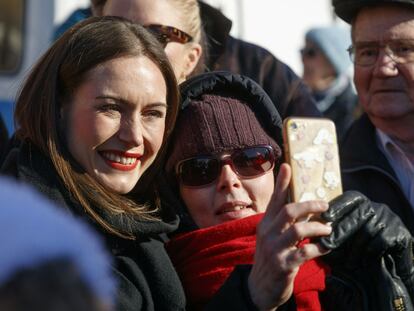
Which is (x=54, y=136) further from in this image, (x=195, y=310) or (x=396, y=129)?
(x=396, y=129)

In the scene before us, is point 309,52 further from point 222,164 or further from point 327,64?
point 222,164

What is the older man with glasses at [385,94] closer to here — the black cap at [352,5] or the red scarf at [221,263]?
the black cap at [352,5]

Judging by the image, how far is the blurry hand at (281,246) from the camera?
1.90 metres

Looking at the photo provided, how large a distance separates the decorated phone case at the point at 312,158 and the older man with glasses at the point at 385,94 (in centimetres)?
116

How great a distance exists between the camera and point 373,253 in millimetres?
2291

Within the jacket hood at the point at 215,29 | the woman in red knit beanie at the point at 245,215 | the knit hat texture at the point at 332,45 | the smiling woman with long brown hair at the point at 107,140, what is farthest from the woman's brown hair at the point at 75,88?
the knit hat texture at the point at 332,45

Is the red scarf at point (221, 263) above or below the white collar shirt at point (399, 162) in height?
above

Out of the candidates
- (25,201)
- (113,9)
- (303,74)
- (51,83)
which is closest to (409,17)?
(113,9)

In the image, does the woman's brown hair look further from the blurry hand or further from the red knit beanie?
the blurry hand

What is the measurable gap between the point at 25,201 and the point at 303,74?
6.05m

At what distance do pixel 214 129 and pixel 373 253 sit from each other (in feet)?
1.88

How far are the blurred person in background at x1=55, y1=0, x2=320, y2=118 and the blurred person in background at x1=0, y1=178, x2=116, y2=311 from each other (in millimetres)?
2163

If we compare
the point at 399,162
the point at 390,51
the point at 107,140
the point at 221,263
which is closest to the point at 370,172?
the point at 399,162

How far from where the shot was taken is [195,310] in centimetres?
222
